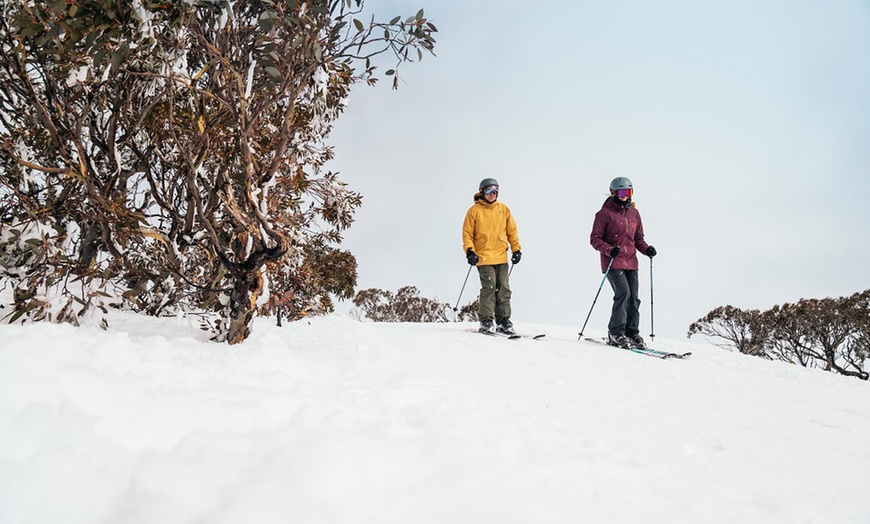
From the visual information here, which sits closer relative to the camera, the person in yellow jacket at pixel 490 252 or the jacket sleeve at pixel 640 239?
the jacket sleeve at pixel 640 239

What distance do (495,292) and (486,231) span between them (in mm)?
890

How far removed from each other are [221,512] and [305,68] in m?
2.62

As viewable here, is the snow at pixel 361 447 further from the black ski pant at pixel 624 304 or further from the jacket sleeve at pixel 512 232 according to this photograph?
the jacket sleeve at pixel 512 232

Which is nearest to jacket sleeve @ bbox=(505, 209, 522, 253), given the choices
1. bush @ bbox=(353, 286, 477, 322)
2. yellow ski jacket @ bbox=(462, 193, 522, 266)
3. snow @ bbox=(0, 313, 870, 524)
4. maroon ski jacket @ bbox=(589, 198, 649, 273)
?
yellow ski jacket @ bbox=(462, 193, 522, 266)

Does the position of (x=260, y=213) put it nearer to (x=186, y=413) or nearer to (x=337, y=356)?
(x=337, y=356)

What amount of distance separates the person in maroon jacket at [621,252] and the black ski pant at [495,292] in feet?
4.32

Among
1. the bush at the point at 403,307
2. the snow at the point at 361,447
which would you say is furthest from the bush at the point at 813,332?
the snow at the point at 361,447

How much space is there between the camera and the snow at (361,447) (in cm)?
123

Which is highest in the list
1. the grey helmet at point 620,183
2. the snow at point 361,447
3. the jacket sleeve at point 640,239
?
the grey helmet at point 620,183

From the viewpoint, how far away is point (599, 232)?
21.7 ft

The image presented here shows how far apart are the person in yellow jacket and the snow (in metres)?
3.86

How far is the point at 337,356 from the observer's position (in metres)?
3.39

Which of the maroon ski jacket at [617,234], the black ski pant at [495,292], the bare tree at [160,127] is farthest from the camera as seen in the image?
the black ski pant at [495,292]

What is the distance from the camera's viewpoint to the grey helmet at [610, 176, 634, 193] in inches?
257
